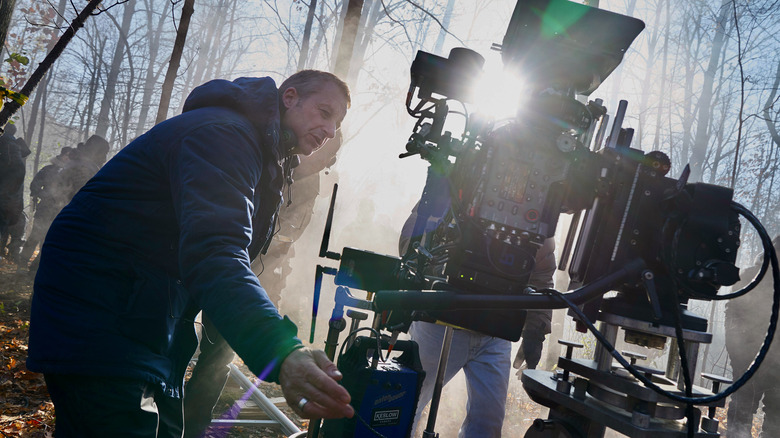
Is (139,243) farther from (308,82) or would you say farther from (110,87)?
(110,87)

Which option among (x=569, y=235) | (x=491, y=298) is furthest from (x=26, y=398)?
(x=569, y=235)

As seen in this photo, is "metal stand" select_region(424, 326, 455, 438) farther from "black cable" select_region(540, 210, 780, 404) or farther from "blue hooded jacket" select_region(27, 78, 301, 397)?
"blue hooded jacket" select_region(27, 78, 301, 397)

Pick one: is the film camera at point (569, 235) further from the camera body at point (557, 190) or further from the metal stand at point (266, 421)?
the metal stand at point (266, 421)

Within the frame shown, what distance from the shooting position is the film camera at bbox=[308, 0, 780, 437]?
72.9 inches

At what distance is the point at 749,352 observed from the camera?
7.68m

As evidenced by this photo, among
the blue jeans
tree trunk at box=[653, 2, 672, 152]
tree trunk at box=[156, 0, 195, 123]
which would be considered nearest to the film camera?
the blue jeans

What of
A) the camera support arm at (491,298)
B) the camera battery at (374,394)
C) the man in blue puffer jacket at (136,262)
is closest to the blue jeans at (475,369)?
the camera battery at (374,394)

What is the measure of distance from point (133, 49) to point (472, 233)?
116 ft

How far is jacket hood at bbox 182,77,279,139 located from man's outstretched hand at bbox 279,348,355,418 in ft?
4.41

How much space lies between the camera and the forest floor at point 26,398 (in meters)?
3.88

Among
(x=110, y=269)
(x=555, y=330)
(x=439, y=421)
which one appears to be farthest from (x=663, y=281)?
(x=555, y=330)

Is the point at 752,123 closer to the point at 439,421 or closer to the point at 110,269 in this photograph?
the point at 439,421

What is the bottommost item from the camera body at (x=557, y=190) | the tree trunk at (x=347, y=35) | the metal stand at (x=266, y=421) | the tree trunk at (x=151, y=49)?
the metal stand at (x=266, y=421)

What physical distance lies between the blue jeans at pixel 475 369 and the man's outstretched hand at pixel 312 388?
2636 millimetres
